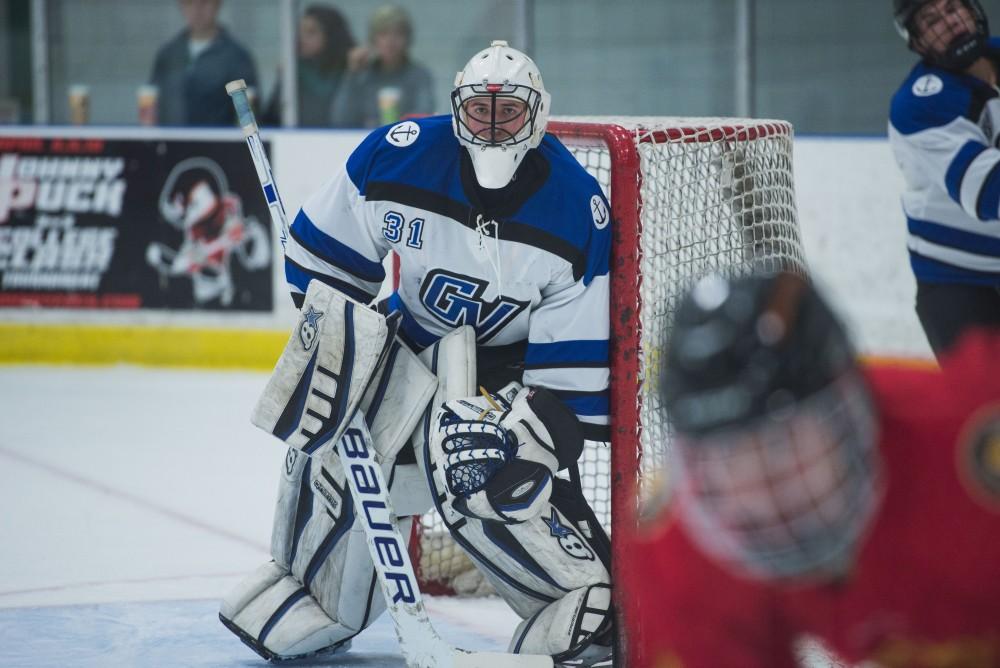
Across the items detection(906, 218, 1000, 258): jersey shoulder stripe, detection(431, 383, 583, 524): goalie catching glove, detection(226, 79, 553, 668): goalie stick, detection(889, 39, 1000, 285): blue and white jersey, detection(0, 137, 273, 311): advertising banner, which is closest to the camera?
detection(431, 383, 583, 524): goalie catching glove

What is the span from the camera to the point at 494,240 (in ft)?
7.38

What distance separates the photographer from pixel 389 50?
5453 mm

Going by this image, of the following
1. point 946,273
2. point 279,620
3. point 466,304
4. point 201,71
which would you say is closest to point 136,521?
point 279,620

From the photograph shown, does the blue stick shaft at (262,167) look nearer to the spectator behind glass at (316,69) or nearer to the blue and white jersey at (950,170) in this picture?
the blue and white jersey at (950,170)

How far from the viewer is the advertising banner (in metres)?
5.23

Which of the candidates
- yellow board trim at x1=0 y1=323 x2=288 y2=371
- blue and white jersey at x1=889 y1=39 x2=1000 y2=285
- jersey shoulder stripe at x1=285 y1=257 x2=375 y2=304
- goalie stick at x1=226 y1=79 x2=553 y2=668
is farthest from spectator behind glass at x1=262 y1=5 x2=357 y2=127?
goalie stick at x1=226 y1=79 x2=553 y2=668

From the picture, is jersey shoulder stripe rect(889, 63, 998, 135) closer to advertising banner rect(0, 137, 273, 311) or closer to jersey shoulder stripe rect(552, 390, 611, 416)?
jersey shoulder stripe rect(552, 390, 611, 416)

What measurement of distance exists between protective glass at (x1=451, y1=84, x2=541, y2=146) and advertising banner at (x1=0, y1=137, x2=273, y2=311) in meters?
3.10

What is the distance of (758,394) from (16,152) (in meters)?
4.72

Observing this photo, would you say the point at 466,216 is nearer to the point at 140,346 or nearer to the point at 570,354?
the point at 570,354

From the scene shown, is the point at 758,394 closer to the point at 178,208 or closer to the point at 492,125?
the point at 492,125

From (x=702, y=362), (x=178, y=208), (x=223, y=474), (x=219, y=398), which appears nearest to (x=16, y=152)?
(x=178, y=208)

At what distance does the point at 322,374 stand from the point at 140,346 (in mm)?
3234

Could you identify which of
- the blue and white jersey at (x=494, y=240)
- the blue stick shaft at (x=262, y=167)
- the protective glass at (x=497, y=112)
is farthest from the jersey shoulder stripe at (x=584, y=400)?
the blue stick shaft at (x=262, y=167)
